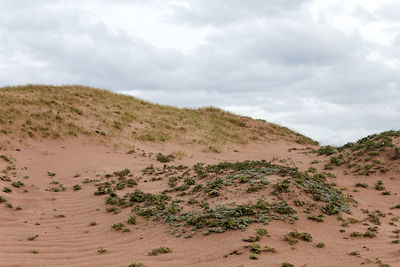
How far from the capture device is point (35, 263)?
7.48 metres

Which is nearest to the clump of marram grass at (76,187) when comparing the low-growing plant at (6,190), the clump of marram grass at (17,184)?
the clump of marram grass at (17,184)

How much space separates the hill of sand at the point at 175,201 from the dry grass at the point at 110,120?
14cm

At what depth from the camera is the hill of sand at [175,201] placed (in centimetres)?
747

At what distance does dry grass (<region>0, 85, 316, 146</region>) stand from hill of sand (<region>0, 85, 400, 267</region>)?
14 cm

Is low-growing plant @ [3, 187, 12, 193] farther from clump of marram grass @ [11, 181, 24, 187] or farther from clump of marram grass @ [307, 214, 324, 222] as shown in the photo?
clump of marram grass @ [307, 214, 324, 222]

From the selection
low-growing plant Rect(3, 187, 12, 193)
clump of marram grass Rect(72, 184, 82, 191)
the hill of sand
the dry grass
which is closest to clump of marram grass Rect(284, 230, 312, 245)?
the hill of sand

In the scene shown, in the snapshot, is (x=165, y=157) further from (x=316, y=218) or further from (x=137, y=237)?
(x=316, y=218)

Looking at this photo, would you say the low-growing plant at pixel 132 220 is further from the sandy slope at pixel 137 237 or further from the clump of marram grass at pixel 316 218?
the clump of marram grass at pixel 316 218

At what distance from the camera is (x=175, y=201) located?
33.8ft

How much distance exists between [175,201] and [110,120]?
523 inches

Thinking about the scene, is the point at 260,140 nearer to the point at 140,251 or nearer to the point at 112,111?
the point at 112,111

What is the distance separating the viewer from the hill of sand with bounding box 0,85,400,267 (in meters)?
7.47

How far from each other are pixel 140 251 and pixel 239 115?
929 inches

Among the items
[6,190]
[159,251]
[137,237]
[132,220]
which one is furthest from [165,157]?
[159,251]
